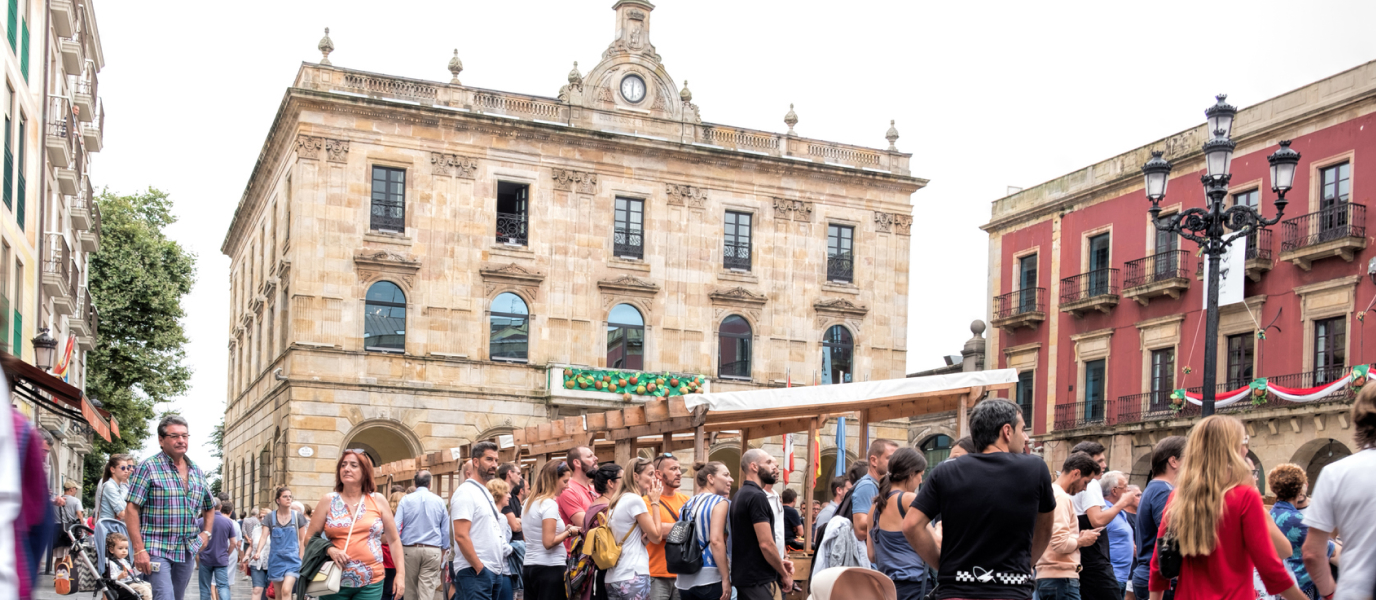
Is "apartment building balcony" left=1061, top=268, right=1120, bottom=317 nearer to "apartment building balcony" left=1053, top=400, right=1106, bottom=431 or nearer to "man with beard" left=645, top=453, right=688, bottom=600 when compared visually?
"apartment building balcony" left=1053, top=400, right=1106, bottom=431

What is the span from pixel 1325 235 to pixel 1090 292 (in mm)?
7238

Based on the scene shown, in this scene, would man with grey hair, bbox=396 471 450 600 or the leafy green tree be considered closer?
man with grey hair, bbox=396 471 450 600

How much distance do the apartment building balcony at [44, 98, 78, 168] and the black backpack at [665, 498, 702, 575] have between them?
2324cm

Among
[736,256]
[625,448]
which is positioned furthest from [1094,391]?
[625,448]

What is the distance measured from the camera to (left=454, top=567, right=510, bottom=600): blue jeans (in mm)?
9914

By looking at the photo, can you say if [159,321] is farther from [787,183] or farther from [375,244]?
[787,183]

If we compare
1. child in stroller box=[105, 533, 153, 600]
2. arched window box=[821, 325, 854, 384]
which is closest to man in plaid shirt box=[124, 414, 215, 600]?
child in stroller box=[105, 533, 153, 600]

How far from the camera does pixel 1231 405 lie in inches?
1142

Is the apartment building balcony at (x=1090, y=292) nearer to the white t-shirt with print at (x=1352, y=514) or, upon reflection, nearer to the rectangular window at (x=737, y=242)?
the rectangular window at (x=737, y=242)

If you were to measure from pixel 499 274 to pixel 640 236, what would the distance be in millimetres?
4241

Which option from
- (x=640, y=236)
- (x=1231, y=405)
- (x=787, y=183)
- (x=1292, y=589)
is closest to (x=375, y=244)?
(x=640, y=236)

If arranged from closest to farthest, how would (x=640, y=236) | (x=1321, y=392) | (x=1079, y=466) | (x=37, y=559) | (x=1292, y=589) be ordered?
(x=37, y=559) < (x=1292, y=589) < (x=1079, y=466) < (x=1321, y=392) < (x=640, y=236)

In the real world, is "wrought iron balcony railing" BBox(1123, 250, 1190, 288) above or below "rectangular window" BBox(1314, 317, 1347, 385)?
above

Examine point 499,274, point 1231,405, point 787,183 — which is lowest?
point 1231,405
